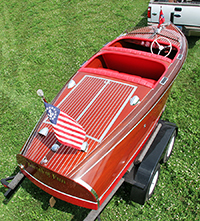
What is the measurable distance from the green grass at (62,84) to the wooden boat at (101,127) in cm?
98

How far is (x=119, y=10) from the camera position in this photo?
10.0 m

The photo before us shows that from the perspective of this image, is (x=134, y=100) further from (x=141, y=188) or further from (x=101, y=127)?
(x=141, y=188)

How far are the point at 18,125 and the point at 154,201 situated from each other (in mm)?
4139

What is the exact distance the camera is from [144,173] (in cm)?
390

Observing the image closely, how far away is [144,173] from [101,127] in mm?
1143

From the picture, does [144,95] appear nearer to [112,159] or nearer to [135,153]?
[135,153]

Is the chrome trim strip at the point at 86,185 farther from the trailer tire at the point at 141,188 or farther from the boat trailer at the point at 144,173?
the trailer tire at the point at 141,188

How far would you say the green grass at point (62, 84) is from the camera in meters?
4.31

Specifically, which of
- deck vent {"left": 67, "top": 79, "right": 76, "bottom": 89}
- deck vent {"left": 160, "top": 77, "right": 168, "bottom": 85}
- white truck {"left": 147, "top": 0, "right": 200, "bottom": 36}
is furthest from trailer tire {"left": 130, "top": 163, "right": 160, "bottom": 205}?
white truck {"left": 147, "top": 0, "right": 200, "bottom": 36}

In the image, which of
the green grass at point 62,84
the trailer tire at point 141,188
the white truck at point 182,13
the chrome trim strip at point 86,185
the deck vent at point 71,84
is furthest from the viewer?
the white truck at point 182,13

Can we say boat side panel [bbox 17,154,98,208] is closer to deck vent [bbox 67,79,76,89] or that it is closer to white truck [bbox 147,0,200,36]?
deck vent [bbox 67,79,76,89]

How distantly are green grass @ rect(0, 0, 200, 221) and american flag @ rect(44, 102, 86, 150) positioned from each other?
1704 mm

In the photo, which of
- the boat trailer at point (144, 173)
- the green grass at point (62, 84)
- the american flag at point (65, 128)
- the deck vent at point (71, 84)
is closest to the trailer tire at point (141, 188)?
the boat trailer at point (144, 173)

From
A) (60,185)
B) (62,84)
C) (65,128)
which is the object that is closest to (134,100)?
(65,128)
